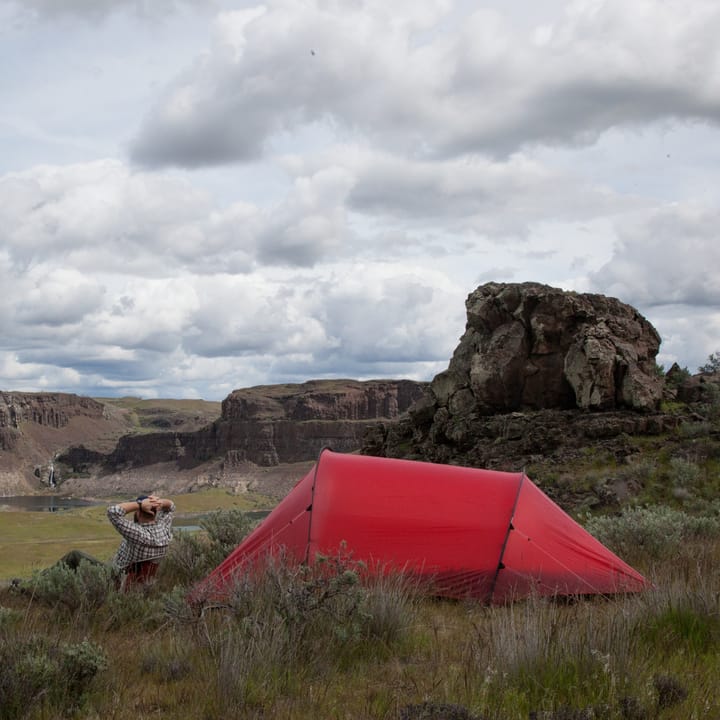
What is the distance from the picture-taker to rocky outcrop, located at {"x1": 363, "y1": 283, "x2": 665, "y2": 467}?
29875 millimetres

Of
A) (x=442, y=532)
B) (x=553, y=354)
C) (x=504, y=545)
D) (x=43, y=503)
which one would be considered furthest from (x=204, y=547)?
(x=43, y=503)

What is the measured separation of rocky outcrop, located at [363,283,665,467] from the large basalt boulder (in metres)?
0.04

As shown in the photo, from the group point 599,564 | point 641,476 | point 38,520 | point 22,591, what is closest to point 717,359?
point 641,476

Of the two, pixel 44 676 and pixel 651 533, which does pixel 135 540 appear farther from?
pixel 651 533

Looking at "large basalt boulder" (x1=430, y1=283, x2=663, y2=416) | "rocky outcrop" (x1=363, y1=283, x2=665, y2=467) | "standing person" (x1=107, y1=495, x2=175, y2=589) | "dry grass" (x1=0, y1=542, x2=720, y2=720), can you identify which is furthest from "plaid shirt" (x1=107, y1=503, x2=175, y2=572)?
"large basalt boulder" (x1=430, y1=283, x2=663, y2=416)

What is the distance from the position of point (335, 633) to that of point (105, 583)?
3.42 m

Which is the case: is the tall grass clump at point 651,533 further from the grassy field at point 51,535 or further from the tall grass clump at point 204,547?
the grassy field at point 51,535

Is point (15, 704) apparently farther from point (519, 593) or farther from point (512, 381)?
point (512, 381)

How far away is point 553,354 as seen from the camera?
32.8m

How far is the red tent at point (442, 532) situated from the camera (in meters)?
8.90

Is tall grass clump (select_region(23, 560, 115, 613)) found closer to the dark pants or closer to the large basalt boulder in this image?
the dark pants

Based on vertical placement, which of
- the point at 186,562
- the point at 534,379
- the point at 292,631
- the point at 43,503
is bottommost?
the point at 43,503

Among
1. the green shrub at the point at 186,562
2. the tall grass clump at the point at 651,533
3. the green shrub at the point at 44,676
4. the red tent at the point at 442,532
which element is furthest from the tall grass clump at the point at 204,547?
the tall grass clump at the point at 651,533

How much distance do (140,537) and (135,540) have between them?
2.7 inches
